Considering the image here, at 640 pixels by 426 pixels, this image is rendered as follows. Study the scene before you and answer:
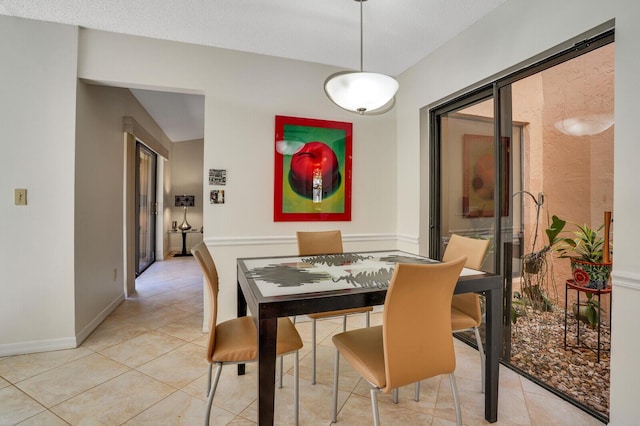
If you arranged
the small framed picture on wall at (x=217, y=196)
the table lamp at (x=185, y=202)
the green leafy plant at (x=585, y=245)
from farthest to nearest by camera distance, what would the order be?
the table lamp at (x=185, y=202), the small framed picture on wall at (x=217, y=196), the green leafy plant at (x=585, y=245)

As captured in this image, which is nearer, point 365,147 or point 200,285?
point 365,147

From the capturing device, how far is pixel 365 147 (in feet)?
11.1

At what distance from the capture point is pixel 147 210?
18.4ft

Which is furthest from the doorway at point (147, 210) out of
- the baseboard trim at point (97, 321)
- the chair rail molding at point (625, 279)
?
the chair rail molding at point (625, 279)

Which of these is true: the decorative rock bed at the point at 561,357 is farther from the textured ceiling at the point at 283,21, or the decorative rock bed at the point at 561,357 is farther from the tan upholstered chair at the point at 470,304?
the textured ceiling at the point at 283,21

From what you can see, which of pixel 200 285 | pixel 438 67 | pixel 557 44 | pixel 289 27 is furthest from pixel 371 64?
pixel 200 285

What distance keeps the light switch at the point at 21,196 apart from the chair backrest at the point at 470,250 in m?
3.27

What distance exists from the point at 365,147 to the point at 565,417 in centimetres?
266

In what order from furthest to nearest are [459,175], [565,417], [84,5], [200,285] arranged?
[200,285], [459,175], [84,5], [565,417]

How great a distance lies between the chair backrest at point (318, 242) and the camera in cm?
251

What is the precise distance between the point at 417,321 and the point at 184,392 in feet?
5.13

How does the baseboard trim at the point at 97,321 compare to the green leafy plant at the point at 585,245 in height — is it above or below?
below

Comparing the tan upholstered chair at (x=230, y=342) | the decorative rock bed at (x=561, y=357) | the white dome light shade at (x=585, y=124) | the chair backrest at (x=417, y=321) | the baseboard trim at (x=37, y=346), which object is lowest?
the baseboard trim at (x=37, y=346)

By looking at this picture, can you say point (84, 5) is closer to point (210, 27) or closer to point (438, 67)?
point (210, 27)
